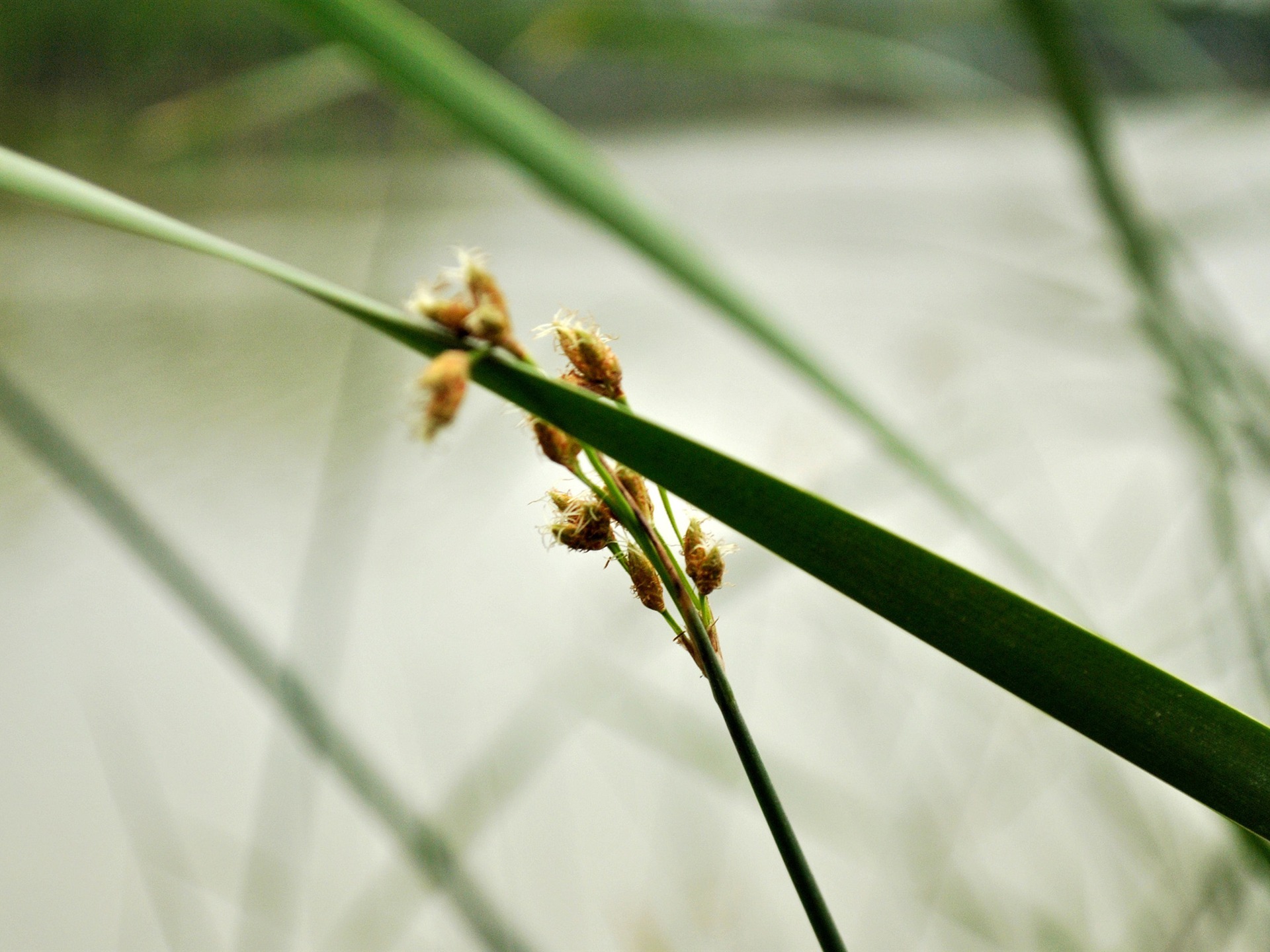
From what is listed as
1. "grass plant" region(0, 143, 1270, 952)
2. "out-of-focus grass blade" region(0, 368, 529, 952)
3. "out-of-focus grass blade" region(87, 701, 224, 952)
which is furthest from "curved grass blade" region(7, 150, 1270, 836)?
"out-of-focus grass blade" region(87, 701, 224, 952)

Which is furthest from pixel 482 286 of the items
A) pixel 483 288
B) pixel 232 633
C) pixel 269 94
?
pixel 269 94

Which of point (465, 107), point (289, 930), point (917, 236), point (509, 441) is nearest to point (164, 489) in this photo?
point (509, 441)

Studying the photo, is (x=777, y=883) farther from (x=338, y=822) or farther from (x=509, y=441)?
(x=509, y=441)

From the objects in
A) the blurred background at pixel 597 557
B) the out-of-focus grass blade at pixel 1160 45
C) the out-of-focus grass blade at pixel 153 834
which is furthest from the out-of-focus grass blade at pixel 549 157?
the out-of-focus grass blade at pixel 153 834

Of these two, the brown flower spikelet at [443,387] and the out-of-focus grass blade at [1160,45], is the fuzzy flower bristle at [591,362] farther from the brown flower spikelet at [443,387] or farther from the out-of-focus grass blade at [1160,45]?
the out-of-focus grass blade at [1160,45]

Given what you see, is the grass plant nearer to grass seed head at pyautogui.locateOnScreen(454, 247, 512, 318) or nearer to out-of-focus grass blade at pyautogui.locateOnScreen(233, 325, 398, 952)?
grass seed head at pyautogui.locateOnScreen(454, 247, 512, 318)

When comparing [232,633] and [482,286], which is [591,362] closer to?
[482,286]
